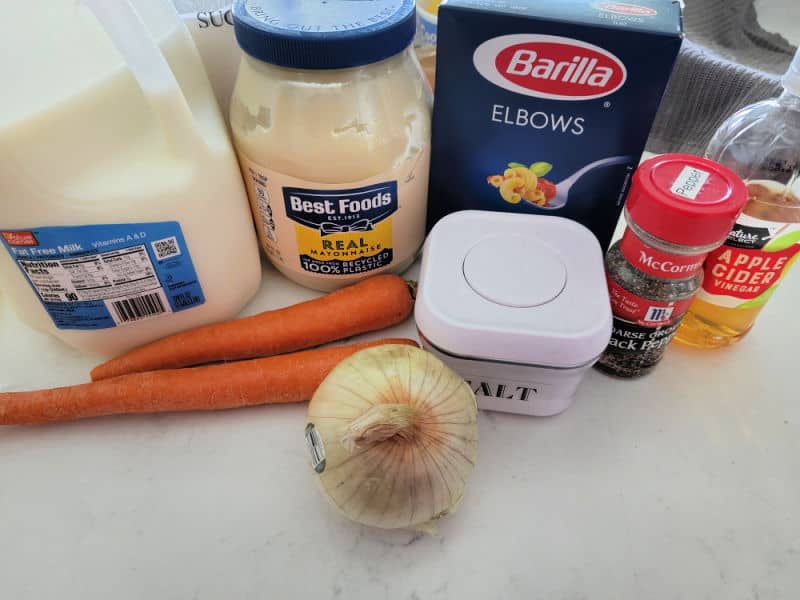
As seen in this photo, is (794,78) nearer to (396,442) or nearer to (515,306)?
(515,306)

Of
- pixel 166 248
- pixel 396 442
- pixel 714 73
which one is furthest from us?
pixel 714 73

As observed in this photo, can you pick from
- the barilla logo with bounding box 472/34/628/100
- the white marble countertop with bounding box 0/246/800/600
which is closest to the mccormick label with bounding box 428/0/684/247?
the barilla logo with bounding box 472/34/628/100

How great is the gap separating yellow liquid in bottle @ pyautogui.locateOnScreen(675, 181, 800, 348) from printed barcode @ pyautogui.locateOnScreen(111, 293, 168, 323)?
57cm

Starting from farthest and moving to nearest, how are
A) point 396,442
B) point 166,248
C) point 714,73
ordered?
point 714,73, point 166,248, point 396,442

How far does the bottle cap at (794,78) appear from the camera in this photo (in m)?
0.51

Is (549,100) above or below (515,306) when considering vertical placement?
above

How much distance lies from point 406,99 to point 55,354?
482 millimetres

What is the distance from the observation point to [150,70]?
0.51m

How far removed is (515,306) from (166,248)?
1.12ft

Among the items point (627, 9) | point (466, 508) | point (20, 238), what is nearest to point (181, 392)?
point (20, 238)

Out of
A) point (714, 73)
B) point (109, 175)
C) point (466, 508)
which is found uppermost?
point (109, 175)

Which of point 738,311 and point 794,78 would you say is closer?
point 794,78

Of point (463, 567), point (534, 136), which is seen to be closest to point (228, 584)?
point (463, 567)

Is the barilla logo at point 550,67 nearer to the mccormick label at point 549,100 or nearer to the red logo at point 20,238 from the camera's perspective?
the mccormick label at point 549,100
